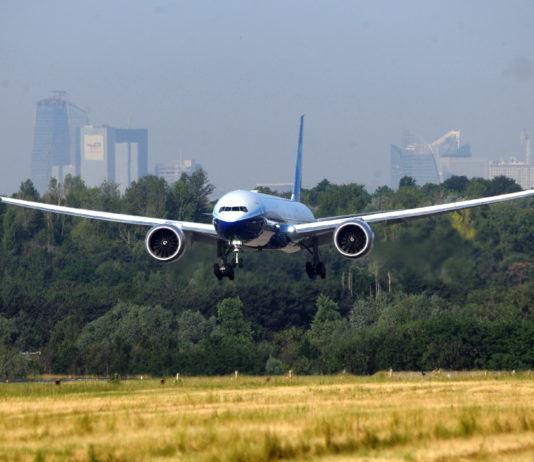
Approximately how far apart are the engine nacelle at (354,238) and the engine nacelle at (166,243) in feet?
26.1

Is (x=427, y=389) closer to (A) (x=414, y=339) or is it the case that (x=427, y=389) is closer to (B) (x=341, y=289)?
(A) (x=414, y=339)

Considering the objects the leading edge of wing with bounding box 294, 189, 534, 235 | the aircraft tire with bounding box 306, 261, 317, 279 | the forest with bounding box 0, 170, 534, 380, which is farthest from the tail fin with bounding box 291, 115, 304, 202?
the leading edge of wing with bounding box 294, 189, 534, 235

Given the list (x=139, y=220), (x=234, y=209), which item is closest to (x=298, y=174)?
(x=139, y=220)

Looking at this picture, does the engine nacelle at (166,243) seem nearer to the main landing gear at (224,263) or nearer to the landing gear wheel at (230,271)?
the main landing gear at (224,263)

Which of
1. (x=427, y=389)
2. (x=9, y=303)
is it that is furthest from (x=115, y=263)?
(x=427, y=389)

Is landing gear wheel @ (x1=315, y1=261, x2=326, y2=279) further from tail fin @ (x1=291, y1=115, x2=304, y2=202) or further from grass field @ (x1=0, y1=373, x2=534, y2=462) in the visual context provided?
tail fin @ (x1=291, y1=115, x2=304, y2=202)

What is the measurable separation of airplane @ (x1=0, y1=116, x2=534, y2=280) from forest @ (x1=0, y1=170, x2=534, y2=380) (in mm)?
19460

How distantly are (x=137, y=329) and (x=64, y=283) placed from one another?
126 ft

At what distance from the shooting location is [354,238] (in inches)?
2753

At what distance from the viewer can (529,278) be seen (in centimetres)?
16238

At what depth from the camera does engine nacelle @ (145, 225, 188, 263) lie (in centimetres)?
6994

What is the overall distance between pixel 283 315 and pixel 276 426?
106 m

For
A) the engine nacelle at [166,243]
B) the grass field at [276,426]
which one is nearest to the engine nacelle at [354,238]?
the grass field at [276,426]

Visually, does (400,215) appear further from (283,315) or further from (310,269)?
(283,315)
